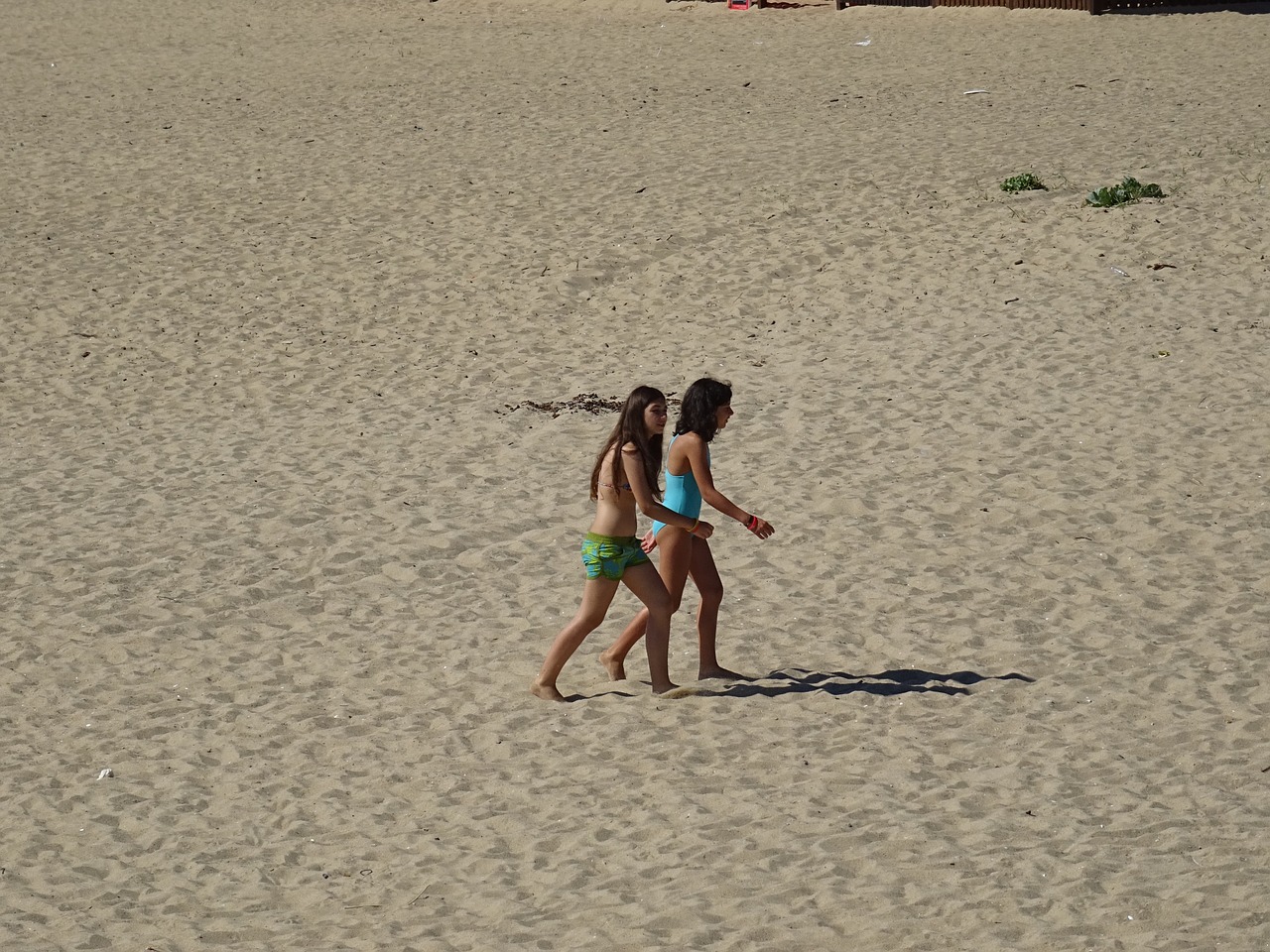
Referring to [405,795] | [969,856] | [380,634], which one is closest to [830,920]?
[969,856]

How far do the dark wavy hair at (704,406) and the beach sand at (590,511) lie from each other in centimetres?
116

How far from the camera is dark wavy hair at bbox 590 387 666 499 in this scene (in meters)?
6.22

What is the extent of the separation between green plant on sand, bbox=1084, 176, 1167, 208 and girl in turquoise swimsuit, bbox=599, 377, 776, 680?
8291 millimetres

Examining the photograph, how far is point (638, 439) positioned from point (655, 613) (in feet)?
2.56

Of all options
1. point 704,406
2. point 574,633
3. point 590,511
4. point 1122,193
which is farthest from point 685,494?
point 1122,193

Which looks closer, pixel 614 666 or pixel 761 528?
pixel 761 528

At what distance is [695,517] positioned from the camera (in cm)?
658

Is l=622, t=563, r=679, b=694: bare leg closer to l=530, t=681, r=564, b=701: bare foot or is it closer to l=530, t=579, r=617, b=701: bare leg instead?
l=530, t=579, r=617, b=701: bare leg

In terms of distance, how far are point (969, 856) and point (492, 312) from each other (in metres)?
8.34

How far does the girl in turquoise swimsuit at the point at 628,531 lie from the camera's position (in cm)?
625

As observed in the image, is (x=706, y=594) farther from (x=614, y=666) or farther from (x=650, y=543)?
(x=614, y=666)

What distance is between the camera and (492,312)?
12.8 metres

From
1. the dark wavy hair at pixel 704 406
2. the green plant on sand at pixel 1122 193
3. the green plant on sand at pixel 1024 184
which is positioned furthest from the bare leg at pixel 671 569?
the green plant on sand at pixel 1024 184

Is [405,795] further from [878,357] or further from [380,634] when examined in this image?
[878,357]
